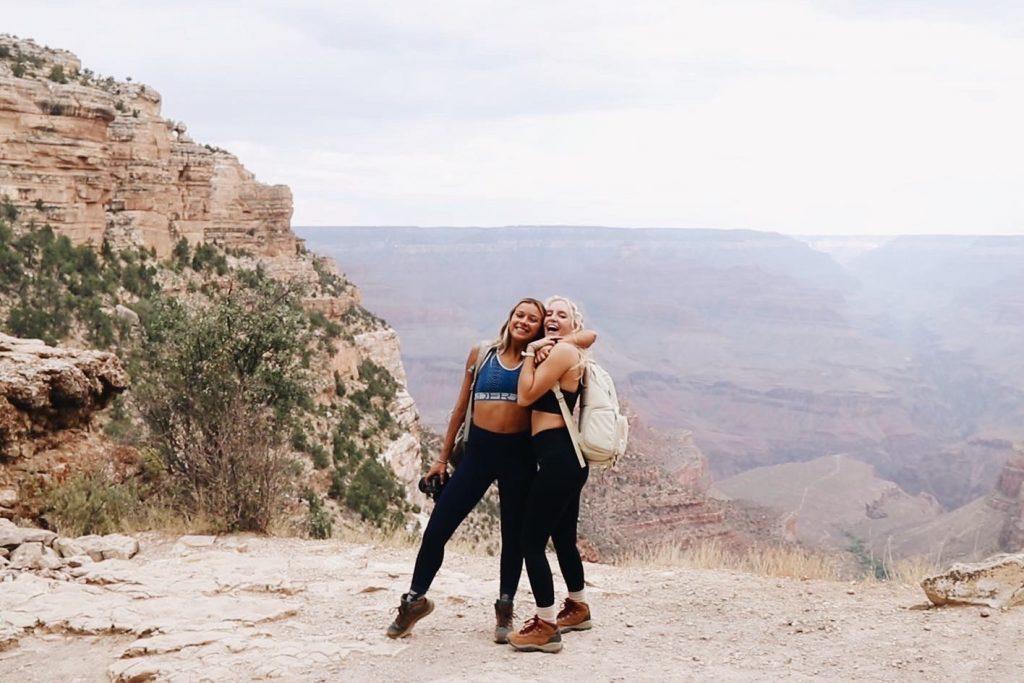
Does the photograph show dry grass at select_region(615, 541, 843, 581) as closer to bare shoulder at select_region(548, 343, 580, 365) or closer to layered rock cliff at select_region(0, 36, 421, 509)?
bare shoulder at select_region(548, 343, 580, 365)

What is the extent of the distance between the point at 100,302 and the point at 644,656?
17.5 metres

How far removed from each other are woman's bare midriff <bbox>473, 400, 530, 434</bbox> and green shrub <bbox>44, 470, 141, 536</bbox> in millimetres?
4242

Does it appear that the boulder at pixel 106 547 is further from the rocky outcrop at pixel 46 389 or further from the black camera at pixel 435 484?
the black camera at pixel 435 484

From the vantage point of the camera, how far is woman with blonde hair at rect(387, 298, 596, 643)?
14.9ft

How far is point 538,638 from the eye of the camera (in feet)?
14.9

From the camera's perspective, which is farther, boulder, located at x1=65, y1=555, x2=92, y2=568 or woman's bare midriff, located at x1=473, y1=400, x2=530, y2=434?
boulder, located at x1=65, y1=555, x2=92, y2=568

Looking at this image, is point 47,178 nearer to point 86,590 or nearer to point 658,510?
point 86,590

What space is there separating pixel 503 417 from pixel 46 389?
5047 mm

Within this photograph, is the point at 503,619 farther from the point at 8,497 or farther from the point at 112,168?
the point at 112,168

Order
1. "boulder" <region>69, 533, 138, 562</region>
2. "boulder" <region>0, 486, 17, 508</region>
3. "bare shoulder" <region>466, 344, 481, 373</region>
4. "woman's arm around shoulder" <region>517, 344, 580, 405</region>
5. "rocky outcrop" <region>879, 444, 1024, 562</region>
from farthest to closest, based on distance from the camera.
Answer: "rocky outcrop" <region>879, 444, 1024, 562</region> → "boulder" <region>0, 486, 17, 508</region> → "boulder" <region>69, 533, 138, 562</region> → "bare shoulder" <region>466, 344, 481, 373</region> → "woman's arm around shoulder" <region>517, 344, 580, 405</region>

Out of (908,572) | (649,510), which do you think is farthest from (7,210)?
(649,510)

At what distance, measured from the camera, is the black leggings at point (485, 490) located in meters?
4.56

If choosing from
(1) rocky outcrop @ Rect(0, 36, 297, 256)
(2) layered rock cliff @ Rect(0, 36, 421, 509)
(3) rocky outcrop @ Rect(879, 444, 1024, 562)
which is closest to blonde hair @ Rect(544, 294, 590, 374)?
(2) layered rock cliff @ Rect(0, 36, 421, 509)

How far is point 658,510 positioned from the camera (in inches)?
Result: 1421
